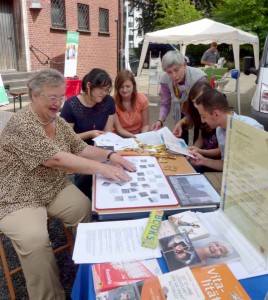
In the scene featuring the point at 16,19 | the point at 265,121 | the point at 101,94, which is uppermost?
the point at 16,19

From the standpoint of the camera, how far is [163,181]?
172cm

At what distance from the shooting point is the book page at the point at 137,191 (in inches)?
57.6

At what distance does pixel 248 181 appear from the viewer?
42.1 inches

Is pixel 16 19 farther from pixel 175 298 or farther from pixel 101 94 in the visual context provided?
pixel 175 298

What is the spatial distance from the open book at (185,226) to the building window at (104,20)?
12734 millimetres

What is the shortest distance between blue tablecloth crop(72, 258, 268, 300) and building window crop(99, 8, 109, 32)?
12907 millimetres

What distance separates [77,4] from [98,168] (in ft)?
36.0

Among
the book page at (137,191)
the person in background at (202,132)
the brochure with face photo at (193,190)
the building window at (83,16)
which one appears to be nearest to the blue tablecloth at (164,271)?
the book page at (137,191)

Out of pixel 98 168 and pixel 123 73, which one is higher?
pixel 123 73

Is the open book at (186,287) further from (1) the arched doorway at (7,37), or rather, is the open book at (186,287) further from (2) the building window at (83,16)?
(2) the building window at (83,16)

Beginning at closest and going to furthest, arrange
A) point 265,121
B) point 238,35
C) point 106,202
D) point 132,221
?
1. point 132,221
2. point 106,202
3. point 265,121
4. point 238,35

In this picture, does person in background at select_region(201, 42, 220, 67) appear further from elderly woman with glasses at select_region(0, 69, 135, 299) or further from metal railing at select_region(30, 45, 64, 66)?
elderly woman with glasses at select_region(0, 69, 135, 299)

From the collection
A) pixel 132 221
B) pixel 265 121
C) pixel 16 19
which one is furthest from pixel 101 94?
pixel 16 19

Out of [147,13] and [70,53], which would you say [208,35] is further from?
[147,13]
